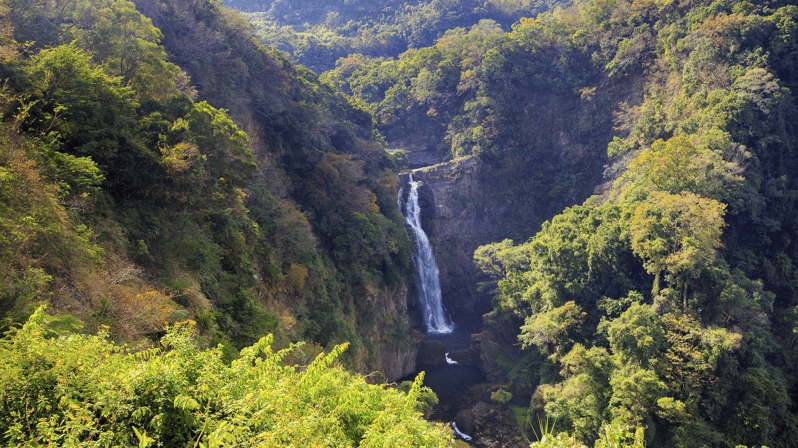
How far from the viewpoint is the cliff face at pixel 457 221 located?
37062mm

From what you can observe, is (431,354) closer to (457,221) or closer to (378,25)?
(457,221)

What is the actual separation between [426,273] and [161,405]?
30.1 m

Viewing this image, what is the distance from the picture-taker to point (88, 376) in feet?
13.0

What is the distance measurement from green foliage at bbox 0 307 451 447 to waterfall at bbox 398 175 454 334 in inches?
1081

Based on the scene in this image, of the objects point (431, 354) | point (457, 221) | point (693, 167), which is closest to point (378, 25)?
point (457, 221)

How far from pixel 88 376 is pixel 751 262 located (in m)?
27.2

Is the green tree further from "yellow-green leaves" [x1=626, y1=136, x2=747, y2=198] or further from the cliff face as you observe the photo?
the cliff face

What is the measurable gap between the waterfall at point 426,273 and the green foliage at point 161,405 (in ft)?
90.1

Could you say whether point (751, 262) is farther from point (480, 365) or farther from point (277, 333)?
point (277, 333)

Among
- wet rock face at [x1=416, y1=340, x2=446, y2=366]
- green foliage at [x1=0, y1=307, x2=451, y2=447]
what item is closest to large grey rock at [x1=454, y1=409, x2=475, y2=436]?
wet rock face at [x1=416, y1=340, x2=446, y2=366]

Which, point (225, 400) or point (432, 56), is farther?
point (432, 56)

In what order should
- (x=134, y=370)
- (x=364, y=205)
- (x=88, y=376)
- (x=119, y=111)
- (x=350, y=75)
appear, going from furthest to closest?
(x=350, y=75), (x=364, y=205), (x=119, y=111), (x=134, y=370), (x=88, y=376)

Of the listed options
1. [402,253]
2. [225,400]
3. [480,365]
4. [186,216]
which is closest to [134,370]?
[225,400]

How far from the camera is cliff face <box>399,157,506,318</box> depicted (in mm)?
37062
